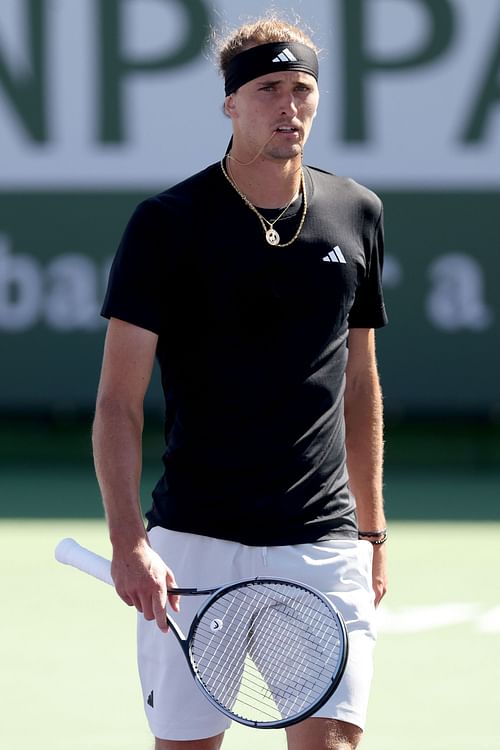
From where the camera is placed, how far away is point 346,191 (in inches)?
130

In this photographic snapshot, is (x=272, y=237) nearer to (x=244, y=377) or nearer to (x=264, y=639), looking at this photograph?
(x=244, y=377)

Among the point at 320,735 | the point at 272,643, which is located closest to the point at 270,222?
the point at 272,643

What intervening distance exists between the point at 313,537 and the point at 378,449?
38cm

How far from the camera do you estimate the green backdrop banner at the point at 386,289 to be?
8977 millimetres

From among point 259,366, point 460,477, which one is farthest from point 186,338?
point 460,477

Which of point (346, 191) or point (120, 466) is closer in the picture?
point (120, 466)

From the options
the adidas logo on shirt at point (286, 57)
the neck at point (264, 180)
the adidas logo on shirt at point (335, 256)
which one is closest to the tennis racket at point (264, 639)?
the adidas logo on shirt at point (335, 256)

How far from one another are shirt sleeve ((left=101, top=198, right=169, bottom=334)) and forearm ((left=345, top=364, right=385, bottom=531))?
1.91ft

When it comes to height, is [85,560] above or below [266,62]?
below

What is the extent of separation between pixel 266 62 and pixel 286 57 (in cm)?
4

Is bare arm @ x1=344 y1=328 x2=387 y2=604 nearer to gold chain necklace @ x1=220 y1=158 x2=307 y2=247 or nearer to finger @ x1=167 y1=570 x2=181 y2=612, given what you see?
gold chain necklace @ x1=220 y1=158 x2=307 y2=247

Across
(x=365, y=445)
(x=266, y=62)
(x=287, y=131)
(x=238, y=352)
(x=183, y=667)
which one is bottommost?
(x=183, y=667)

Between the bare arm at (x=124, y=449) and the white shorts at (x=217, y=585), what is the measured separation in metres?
0.20

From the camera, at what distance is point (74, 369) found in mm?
9062
